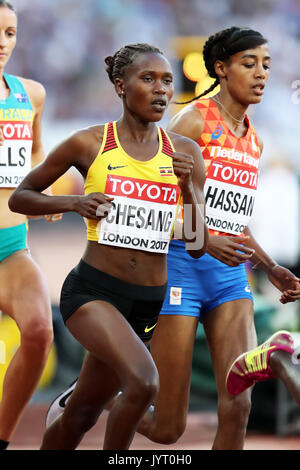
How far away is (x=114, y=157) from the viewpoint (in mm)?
3717

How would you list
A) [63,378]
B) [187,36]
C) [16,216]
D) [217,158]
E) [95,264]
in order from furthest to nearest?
[187,36], [63,378], [16,216], [217,158], [95,264]

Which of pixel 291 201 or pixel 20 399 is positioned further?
pixel 291 201

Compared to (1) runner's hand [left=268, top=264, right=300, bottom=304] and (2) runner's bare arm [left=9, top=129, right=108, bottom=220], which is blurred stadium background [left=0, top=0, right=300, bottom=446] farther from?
(2) runner's bare arm [left=9, top=129, right=108, bottom=220]

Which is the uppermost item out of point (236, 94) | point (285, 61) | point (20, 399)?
point (285, 61)

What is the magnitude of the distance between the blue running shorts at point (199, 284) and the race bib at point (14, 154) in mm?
979

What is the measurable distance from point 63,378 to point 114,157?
4880 millimetres

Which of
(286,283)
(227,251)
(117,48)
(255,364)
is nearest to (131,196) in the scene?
(227,251)

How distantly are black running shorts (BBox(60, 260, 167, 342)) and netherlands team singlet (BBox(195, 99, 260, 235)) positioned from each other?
2.44 ft

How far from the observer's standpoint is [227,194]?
439 cm

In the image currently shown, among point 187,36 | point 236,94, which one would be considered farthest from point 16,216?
point 187,36

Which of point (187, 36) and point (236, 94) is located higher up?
point (187, 36)

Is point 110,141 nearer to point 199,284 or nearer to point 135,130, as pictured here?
point 135,130

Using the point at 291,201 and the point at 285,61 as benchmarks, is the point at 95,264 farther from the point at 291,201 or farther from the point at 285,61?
the point at 285,61

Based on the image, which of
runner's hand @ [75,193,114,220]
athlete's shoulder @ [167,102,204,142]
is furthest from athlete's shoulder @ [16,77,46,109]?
runner's hand @ [75,193,114,220]
